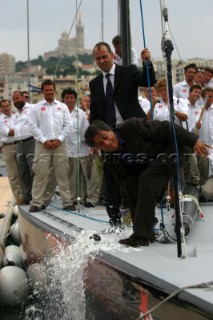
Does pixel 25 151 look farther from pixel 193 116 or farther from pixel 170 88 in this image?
pixel 170 88

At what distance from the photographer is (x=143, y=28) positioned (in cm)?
655

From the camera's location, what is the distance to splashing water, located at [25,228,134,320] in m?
5.55

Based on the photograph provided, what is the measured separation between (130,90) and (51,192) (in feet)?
7.83

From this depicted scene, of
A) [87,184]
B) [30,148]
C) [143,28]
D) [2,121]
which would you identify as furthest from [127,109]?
[2,121]

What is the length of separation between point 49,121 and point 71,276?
10.1 feet

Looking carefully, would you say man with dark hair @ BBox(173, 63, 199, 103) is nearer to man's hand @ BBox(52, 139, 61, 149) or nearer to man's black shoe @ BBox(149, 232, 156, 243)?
man's hand @ BBox(52, 139, 61, 149)

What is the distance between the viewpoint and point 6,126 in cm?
1038

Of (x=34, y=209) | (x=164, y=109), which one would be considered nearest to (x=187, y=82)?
(x=164, y=109)

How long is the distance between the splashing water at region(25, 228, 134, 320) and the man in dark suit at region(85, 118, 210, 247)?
28 centimetres

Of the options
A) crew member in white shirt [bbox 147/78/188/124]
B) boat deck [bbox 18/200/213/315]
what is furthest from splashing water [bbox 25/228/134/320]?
crew member in white shirt [bbox 147/78/188/124]

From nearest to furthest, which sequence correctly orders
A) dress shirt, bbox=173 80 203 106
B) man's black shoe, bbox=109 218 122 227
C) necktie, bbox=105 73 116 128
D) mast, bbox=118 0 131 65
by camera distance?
man's black shoe, bbox=109 218 122 227
necktie, bbox=105 73 116 128
mast, bbox=118 0 131 65
dress shirt, bbox=173 80 203 106

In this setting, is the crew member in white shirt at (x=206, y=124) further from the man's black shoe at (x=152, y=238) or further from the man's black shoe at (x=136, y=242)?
the man's black shoe at (x=136, y=242)

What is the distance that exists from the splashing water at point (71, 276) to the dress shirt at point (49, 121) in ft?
7.22

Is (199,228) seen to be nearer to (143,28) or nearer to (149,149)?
(149,149)
